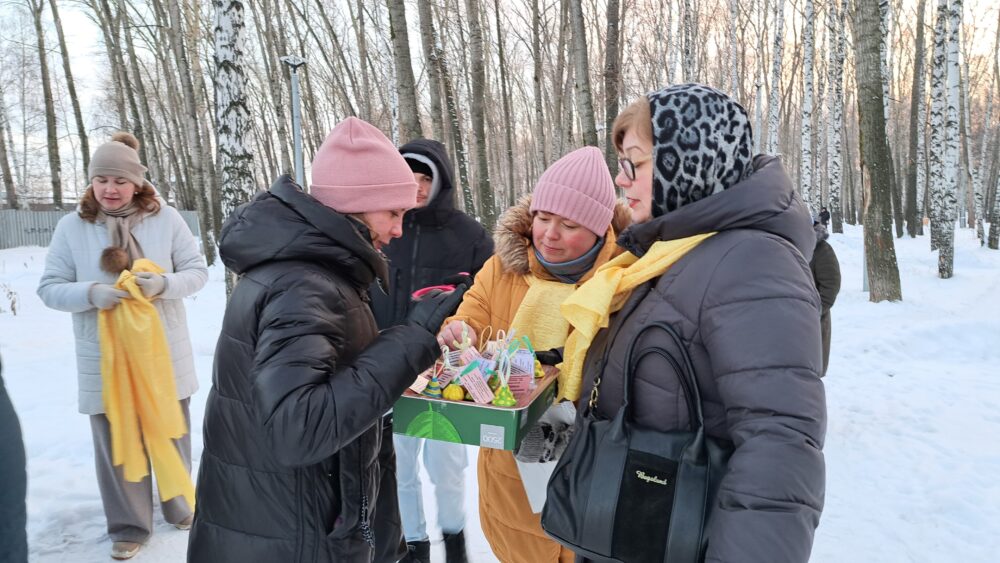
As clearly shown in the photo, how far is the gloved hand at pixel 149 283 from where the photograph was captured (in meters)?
2.93

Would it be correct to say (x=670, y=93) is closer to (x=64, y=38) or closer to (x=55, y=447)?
(x=55, y=447)

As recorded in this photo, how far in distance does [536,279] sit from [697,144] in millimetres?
1008

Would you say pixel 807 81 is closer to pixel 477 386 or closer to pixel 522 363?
pixel 522 363

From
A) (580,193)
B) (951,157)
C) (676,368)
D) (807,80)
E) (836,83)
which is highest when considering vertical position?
(807,80)

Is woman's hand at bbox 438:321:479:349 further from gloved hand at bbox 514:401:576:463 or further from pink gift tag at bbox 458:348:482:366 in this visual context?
gloved hand at bbox 514:401:576:463

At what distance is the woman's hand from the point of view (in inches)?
81.6

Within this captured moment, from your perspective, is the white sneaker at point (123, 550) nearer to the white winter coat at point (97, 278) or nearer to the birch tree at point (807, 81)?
the white winter coat at point (97, 278)

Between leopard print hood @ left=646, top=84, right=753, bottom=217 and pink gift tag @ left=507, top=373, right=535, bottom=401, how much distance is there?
0.66 meters

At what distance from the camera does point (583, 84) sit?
7773mm

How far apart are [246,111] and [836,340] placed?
24.4ft

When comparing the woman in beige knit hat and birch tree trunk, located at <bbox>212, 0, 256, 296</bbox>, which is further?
birch tree trunk, located at <bbox>212, 0, 256, 296</bbox>

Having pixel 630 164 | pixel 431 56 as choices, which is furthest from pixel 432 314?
pixel 431 56

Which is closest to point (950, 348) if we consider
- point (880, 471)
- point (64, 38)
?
point (880, 471)

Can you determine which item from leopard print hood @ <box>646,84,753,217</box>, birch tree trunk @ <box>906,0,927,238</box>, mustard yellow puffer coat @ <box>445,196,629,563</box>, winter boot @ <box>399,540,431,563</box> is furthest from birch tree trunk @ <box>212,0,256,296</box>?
birch tree trunk @ <box>906,0,927,238</box>
